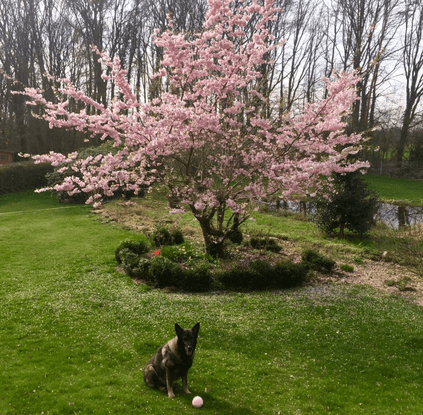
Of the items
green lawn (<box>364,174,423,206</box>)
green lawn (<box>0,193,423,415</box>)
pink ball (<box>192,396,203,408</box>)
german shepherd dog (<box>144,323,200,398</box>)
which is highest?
green lawn (<box>364,174,423,206</box>)

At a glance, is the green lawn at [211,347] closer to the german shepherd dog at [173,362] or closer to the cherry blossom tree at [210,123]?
the german shepherd dog at [173,362]

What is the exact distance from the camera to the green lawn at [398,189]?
69.1 ft

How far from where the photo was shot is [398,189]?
2419cm

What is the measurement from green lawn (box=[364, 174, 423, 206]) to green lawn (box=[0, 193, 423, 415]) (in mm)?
15855

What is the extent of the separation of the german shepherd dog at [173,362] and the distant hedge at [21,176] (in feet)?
73.6

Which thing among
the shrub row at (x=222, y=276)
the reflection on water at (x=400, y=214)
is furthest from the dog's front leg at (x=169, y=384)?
the reflection on water at (x=400, y=214)

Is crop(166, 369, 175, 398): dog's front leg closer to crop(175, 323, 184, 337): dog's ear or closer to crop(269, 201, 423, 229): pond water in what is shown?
crop(175, 323, 184, 337): dog's ear

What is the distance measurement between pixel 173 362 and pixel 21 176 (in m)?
23.3

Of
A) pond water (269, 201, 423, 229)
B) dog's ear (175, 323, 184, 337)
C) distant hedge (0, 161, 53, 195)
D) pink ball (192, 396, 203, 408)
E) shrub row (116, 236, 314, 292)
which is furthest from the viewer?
distant hedge (0, 161, 53, 195)

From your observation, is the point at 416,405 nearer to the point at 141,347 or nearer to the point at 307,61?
the point at 141,347

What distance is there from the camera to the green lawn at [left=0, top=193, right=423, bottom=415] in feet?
13.5

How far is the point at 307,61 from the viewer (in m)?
30.9

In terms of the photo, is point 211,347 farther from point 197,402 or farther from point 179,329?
point 179,329

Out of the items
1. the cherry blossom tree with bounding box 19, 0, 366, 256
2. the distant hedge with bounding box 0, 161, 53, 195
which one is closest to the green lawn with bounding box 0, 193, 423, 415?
the cherry blossom tree with bounding box 19, 0, 366, 256
